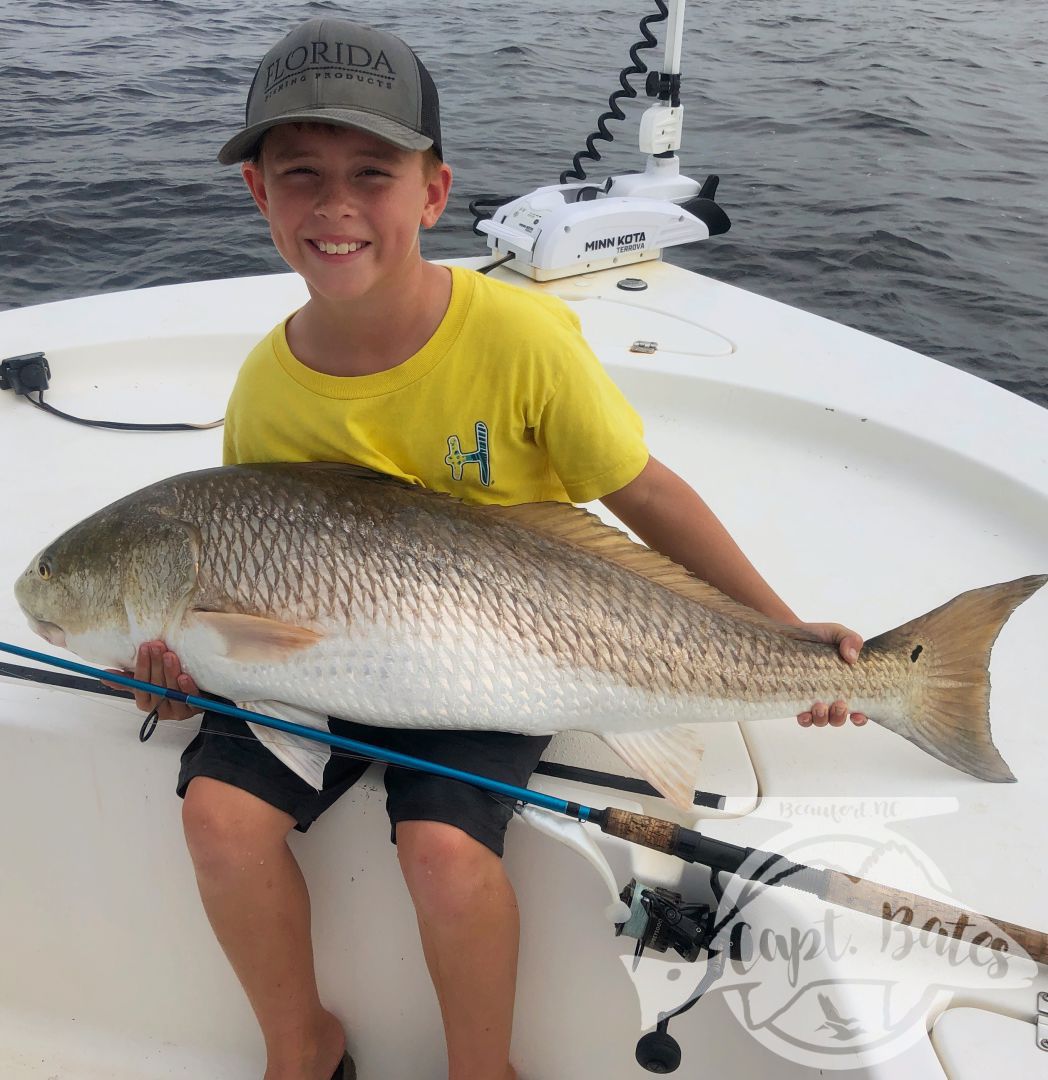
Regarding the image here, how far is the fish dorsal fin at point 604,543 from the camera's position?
1731 mm

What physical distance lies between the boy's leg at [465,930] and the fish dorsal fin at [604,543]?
54 centimetres

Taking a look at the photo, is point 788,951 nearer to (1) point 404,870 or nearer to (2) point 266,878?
(1) point 404,870

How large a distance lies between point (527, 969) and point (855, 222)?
794 centimetres

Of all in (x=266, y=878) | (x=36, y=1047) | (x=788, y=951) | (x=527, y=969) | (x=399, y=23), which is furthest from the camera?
(x=399, y=23)

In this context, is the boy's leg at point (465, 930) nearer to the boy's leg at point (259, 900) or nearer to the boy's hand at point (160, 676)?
the boy's leg at point (259, 900)

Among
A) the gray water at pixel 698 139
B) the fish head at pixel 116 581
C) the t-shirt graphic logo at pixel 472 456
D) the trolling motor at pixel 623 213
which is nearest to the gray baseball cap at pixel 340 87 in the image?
the t-shirt graphic logo at pixel 472 456

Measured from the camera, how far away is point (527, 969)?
1765mm

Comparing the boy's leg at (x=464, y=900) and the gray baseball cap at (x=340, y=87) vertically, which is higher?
the gray baseball cap at (x=340, y=87)

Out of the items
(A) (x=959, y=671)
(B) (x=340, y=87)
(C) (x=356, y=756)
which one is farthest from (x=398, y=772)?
(B) (x=340, y=87)

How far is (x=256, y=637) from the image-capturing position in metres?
1.57

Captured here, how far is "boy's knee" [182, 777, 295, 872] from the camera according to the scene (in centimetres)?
155

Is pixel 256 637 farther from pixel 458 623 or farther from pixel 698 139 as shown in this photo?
pixel 698 139

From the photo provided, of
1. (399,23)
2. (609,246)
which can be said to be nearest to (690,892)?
(609,246)

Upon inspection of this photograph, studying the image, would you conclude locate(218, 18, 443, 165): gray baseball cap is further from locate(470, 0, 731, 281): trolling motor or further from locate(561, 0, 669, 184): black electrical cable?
locate(561, 0, 669, 184): black electrical cable
